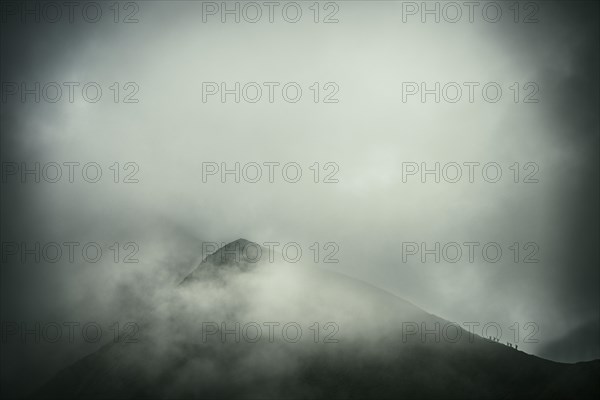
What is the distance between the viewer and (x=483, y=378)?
3295 inches

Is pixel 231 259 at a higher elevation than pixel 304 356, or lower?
higher

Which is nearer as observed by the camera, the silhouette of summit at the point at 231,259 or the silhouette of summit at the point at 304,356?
the silhouette of summit at the point at 304,356

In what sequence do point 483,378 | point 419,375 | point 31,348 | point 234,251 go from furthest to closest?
point 31,348 → point 234,251 → point 419,375 → point 483,378

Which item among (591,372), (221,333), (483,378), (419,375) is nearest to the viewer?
(591,372)

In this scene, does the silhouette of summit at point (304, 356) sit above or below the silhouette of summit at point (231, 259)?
below

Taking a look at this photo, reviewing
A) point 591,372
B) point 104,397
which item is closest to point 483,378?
point 591,372

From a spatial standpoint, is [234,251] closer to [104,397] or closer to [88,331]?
[104,397]

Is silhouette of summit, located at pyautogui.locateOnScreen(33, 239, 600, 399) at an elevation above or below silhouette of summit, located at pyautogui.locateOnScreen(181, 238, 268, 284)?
below

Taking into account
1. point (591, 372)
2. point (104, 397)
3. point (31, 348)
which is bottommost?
point (31, 348)

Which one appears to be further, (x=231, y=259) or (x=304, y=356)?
(x=231, y=259)

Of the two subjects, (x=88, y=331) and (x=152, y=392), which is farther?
(x=88, y=331)

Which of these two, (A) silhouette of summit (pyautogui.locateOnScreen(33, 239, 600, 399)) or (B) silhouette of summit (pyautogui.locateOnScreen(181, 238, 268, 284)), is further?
(B) silhouette of summit (pyautogui.locateOnScreen(181, 238, 268, 284))

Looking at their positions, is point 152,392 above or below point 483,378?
below

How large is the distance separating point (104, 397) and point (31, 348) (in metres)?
111
